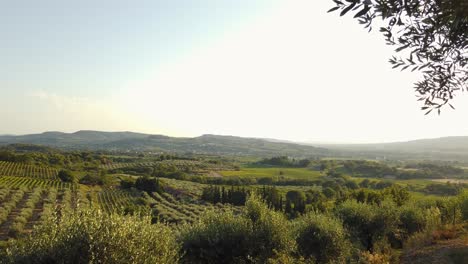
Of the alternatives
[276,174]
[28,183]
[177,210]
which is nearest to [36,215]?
[177,210]

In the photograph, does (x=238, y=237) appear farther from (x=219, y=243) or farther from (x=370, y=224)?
(x=370, y=224)

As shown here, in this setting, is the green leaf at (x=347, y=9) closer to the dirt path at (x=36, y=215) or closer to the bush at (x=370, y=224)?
the bush at (x=370, y=224)

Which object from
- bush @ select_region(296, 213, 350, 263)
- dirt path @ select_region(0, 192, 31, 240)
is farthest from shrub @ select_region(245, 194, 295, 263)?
dirt path @ select_region(0, 192, 31, 240)

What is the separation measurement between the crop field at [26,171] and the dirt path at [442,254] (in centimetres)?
A: 10436

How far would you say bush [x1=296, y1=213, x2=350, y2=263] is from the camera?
19.1 meters

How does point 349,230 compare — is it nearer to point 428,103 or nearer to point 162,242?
point 162,242

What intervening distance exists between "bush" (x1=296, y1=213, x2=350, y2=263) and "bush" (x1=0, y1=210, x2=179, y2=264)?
10110mm

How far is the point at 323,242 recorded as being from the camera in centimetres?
1933

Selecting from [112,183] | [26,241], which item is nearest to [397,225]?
[26,241]

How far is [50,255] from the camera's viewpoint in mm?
10148

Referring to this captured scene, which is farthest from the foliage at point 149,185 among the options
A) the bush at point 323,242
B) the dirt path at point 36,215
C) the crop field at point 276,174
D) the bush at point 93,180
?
the bush at point 323,242

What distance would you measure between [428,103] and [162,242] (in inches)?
391

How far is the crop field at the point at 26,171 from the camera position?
9786 cm

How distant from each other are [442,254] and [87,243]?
1660 cm
